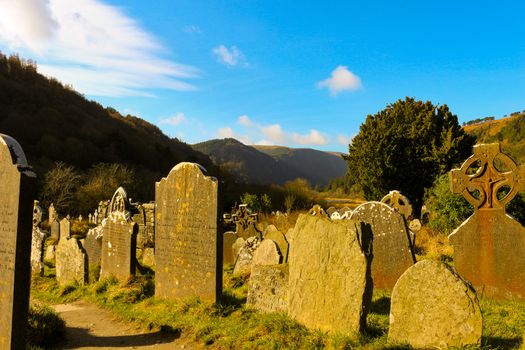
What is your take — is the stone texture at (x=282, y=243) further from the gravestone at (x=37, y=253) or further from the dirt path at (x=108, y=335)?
the gravestone at (x=37, y=253)

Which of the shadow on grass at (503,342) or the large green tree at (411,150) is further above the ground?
the large green tree at (411,150)

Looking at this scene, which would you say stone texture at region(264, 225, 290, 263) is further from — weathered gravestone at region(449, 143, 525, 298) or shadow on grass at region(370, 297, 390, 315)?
weathered gravestone at region(449, 143, 525, 298)

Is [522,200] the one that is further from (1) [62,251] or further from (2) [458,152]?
(1) [62,251]

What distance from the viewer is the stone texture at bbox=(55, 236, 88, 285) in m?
9.05

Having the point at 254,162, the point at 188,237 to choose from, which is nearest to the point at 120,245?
the point at 188,237

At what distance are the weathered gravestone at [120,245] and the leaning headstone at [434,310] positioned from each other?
595 centimetres

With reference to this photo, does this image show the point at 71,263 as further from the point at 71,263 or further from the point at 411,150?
the point at 411,150

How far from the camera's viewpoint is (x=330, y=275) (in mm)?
5391

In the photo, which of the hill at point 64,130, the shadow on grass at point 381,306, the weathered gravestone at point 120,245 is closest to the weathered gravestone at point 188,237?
the weathered gravestone at point 120,245

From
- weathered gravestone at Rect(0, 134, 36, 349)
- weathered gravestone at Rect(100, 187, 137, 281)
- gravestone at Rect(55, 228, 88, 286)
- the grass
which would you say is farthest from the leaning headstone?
gravestone at Rect(55, 228, 88, 286)

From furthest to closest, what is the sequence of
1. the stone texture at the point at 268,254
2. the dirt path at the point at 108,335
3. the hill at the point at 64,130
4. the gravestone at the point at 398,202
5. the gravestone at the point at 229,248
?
the hill at the point at 64,130, the gravestone at the point at 398,202, the gravestone at the point at 229,248, the stone texture at the point at 268,254, the dirt path at the point at 108,335

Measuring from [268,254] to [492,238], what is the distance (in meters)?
4.26

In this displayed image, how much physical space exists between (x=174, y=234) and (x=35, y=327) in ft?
8.66

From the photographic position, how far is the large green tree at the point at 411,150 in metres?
25.7
